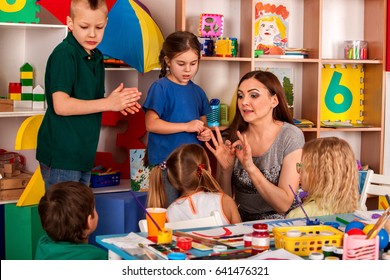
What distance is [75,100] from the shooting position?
9.11 ft

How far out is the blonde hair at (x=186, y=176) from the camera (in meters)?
2.74

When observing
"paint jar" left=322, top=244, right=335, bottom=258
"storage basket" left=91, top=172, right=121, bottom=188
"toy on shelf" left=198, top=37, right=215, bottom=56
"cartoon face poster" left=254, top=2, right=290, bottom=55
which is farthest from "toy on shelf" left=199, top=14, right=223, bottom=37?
"paint jar" left=322, top=244, right=335, bottom=258

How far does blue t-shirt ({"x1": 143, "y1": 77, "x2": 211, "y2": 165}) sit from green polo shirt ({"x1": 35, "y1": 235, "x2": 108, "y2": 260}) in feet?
4.37

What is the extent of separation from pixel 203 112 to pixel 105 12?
930 mm

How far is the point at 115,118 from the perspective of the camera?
13.1 ft

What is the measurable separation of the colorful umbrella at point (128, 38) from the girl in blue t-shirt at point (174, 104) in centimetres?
20

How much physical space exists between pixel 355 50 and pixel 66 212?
2833mm

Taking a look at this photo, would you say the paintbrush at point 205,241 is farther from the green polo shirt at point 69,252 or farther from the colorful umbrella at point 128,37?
the colorful umbrella at point 128,37

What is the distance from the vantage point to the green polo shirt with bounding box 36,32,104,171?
9.20ft

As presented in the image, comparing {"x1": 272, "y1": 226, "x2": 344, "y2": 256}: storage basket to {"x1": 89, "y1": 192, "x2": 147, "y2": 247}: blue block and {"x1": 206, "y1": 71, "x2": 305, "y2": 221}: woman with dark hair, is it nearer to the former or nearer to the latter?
{"x1": 206, "y1": 71, "x2": 305, "y2": 221}: woman with dark hair

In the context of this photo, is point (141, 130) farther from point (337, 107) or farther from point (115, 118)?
point (337, 107)

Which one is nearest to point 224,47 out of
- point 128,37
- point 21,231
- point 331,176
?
point 128,37

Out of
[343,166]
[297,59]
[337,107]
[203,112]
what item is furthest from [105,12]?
[337,107]

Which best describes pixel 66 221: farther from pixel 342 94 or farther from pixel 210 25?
pixel 342 94
